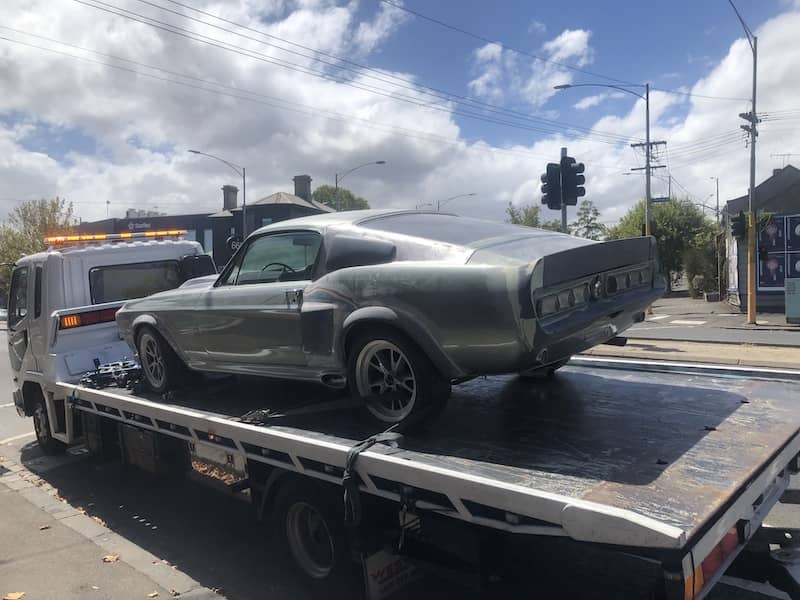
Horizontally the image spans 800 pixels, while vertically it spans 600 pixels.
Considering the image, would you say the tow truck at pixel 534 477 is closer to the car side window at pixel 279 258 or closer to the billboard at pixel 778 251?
the car side window at pixel 279 258

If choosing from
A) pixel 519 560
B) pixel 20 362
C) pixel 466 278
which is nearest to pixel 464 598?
pixel 519 560

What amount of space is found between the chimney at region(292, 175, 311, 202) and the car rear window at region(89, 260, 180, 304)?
41.3 m

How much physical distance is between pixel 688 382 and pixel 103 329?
5.73 m

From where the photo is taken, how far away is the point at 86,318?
6.74m

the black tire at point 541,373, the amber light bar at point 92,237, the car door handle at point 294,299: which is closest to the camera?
the car door handle at point 294,299

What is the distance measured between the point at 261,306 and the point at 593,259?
212 cm

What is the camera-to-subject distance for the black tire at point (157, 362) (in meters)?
5.33

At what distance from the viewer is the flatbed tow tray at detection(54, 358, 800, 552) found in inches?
91.3

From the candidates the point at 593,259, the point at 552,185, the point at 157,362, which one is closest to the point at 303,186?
the point at 552,185

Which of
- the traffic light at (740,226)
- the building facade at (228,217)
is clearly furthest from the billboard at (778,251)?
the building facade at (228,217)

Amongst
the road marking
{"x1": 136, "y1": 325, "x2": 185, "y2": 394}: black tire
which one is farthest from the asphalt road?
{"x1": 136, "y1": 325, "x2": 185, "y2": 394}: black tire

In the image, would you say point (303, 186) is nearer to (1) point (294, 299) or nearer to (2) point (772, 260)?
(2) point (772, 260)

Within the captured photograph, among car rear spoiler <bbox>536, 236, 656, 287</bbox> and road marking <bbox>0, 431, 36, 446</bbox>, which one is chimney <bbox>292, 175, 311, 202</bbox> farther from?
car rear spoiler <bbox>536, 236, 656, 287</bbox>

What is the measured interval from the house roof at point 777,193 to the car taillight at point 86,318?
40355 mm
